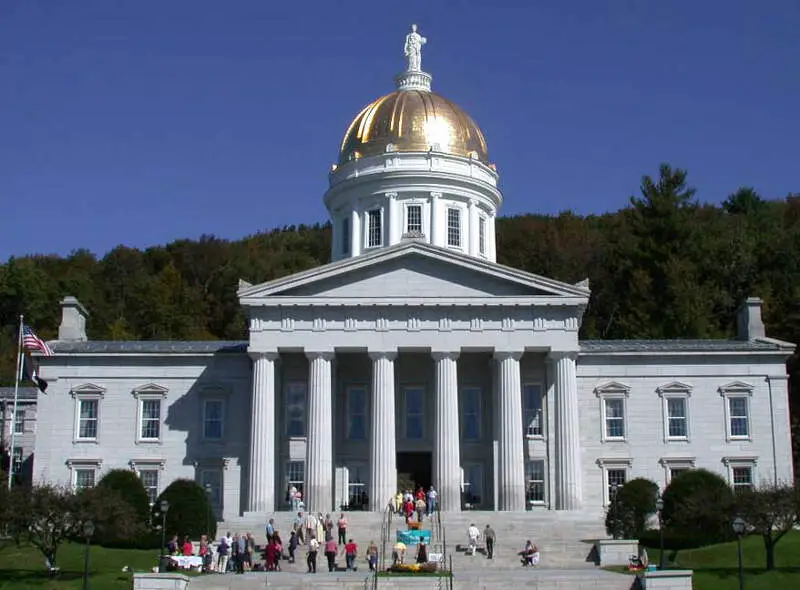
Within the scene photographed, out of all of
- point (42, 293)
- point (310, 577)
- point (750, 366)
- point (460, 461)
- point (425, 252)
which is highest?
point (42, 293)

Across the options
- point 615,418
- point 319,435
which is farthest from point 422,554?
point 615,418

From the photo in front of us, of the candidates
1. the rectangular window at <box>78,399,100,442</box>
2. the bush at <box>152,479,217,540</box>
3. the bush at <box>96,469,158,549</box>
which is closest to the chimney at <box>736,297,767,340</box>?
the bush at <box>152,479,217,540</box>

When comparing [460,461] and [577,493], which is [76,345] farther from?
[577,493]

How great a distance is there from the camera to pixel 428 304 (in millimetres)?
54281

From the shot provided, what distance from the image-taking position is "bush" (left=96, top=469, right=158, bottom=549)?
149 ft

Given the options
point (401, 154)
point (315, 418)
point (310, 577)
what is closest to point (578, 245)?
point (401, 154)

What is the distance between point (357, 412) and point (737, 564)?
22034 mm

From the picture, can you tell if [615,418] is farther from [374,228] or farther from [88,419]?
[88,419]

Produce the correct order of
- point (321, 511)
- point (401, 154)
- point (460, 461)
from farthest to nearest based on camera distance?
point (401, 154) < point (460, 461) < point (321, 511)

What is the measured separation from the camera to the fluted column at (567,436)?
52688mm

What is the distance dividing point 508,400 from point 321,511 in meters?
9.89

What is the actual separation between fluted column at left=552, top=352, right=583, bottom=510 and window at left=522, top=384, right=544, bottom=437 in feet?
9.95

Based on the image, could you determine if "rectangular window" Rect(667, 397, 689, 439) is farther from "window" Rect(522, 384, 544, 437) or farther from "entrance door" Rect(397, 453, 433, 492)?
"entrance door" Rect(397, 453, 433, 492)

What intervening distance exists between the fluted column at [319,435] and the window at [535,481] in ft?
31.6
